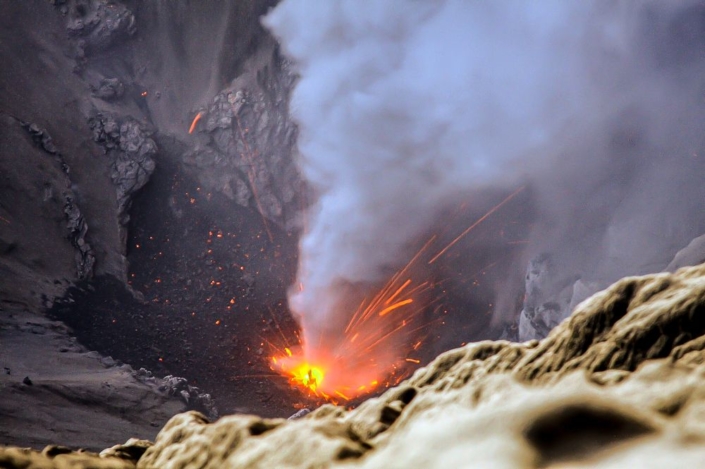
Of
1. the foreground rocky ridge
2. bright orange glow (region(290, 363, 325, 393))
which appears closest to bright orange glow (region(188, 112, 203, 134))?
bright orange glow (region(290, 363, 325, 393))

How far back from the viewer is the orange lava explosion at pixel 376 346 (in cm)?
2238

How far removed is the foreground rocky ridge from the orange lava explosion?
17347 mm

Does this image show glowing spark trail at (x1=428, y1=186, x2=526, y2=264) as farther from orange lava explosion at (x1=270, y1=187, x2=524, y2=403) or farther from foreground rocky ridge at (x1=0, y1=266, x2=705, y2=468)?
foreground rocky ridge at (x1=0, y1=266, x2=705, y2=468)

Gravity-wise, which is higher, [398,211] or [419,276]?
[398,211]

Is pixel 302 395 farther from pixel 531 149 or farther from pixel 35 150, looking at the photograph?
pixel 35 150

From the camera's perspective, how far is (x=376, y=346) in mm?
24859

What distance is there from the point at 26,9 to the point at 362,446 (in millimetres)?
31889

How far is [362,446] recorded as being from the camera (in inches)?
157

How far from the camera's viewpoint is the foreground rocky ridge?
10.1ft

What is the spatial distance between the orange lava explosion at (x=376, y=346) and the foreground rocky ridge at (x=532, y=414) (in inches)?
683

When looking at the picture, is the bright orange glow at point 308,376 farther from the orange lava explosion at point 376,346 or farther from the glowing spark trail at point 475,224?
the glowing spark trail at point 475,224

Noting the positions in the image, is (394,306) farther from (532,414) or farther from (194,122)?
(532,414)

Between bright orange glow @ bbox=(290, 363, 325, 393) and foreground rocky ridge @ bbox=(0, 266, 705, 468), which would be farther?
bright orange glow @ bbox=(290, 363, 325, 393)

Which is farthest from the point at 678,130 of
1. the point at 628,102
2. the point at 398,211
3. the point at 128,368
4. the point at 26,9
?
the point at 26,9
